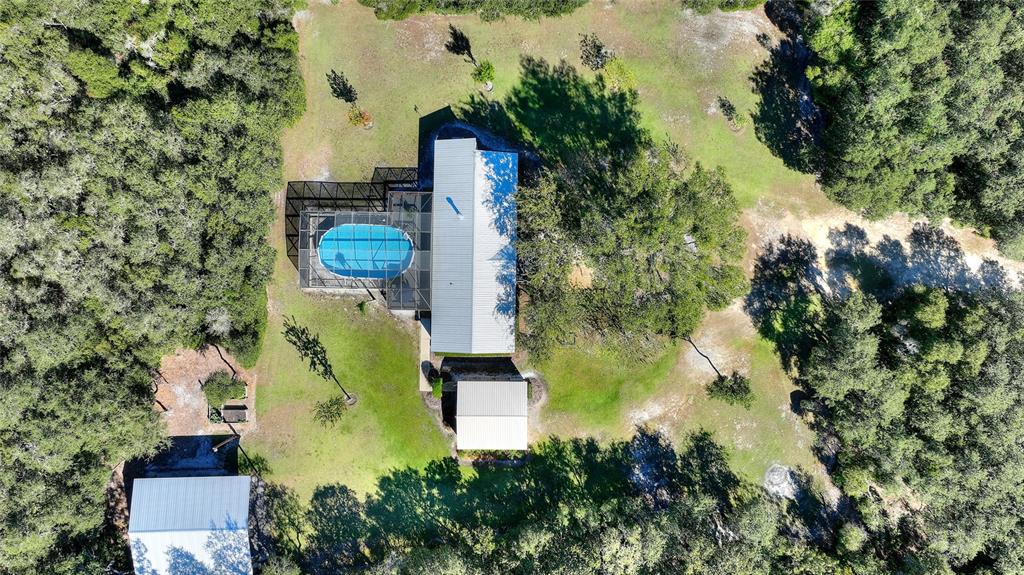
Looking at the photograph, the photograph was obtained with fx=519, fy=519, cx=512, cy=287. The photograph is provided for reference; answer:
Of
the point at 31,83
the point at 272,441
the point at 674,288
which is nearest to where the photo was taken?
the point at 31,83

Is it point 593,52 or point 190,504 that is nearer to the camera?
point 190,504

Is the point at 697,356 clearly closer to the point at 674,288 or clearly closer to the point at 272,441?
the point at 674,288

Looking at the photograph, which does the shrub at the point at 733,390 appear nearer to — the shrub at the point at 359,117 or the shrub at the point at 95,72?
the shrub at the point at 359,117

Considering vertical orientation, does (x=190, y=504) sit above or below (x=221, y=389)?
below

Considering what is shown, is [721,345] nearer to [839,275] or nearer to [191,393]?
[839,275]

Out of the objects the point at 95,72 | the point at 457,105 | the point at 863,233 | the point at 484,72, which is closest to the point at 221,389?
the point at 95,72

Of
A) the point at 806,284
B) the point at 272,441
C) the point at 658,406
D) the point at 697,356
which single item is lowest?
the point at 272,441

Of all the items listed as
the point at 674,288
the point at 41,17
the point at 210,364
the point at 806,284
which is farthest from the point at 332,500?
the point at 806,284
